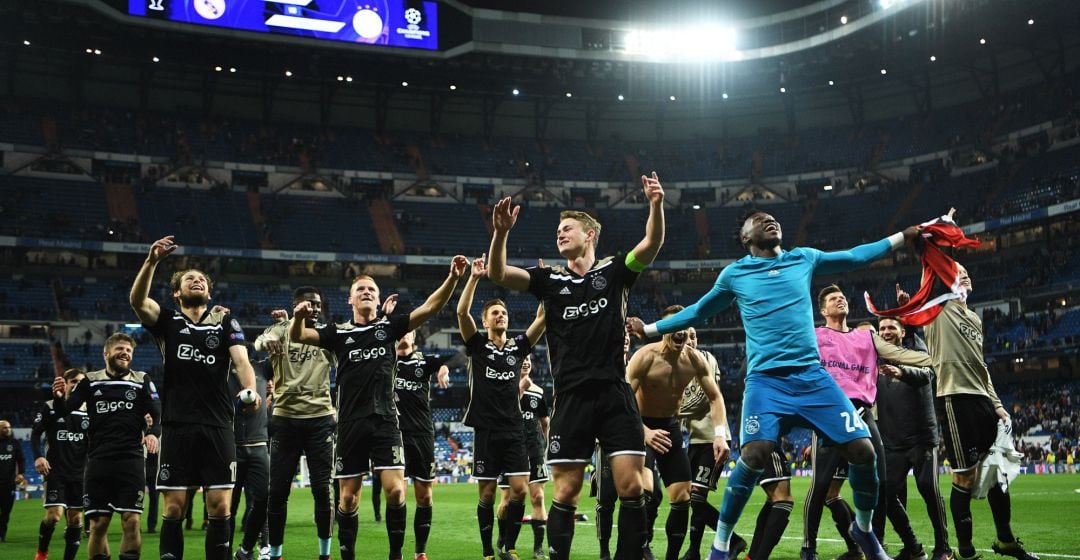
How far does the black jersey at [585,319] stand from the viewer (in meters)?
6.80

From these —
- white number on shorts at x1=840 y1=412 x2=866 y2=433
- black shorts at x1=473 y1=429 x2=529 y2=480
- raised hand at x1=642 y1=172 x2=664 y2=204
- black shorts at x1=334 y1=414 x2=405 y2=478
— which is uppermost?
raised hand at x1=642 y1=172 x2=664 y2=204

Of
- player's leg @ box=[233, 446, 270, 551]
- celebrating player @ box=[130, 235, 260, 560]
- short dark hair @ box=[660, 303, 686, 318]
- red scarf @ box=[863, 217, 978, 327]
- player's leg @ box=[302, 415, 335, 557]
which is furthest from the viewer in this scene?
player's leg @ box=[233, 446, 270, 551]

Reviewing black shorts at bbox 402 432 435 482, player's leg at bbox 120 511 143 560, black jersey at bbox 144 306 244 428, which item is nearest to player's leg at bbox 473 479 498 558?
black shorts at bbox 402 432 435 482

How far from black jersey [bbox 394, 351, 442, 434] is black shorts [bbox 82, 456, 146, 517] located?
A: 3.21 metres

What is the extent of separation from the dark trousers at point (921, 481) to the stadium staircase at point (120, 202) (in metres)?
48.3

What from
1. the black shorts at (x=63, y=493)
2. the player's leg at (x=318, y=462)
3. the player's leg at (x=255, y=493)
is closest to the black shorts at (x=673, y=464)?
the player's leg at (x=318, y=462)

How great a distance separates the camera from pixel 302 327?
8633 millimetres

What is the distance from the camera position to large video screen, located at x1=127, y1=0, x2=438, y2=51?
45062mm

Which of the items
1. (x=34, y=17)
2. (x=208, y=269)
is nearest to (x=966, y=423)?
(x=34, y=17)

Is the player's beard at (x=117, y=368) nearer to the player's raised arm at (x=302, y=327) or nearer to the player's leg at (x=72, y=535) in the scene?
the player's raised arm at (x=302, y=327)

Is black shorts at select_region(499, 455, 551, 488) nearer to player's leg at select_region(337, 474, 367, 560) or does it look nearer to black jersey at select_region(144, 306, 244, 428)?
player's leg at select_region(337, 474, 367, 560)

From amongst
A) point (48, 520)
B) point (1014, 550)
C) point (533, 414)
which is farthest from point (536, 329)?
point (48, 520)

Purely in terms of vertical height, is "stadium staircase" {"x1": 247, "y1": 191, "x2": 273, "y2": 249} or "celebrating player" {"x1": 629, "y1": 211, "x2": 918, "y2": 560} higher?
"stadium staircase" {"x1": 247, "y1": 191, "x2": 273, "y2": 249}

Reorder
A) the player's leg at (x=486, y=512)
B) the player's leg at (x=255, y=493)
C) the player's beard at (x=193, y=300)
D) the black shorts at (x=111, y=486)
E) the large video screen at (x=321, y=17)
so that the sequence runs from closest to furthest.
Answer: the player's beard at (x=193, y=300), the black shorts at (x=111, y=486), the player's leg at (x=255, y=493), the player's leg at (x=486, y=512), the large video screen at (x=321, y=17)
